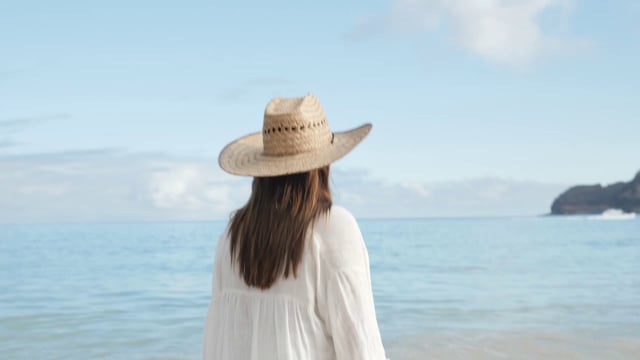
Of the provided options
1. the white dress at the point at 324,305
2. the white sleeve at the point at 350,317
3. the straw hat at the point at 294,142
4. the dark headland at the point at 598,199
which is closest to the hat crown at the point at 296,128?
the straw hat at the point at 294,142

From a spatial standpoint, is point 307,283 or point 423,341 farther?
point 423,341

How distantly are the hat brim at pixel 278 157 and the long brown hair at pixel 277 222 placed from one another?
3cm

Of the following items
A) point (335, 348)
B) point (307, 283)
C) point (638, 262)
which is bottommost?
point (638, 262)

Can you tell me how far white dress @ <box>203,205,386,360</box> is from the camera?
217cm

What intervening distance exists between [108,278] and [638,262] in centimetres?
1012

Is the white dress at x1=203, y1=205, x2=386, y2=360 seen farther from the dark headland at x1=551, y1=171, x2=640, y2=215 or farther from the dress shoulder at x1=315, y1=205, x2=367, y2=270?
the dark headland at x1=551, y1=171, x2=640, y2=215

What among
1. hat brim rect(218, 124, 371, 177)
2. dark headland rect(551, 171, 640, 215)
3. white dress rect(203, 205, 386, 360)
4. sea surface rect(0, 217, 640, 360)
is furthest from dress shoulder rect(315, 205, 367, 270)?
dark headland rect(551, 171, 640, 215)

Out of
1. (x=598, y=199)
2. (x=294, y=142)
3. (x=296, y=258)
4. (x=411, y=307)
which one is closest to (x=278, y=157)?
(x=294, y=142)

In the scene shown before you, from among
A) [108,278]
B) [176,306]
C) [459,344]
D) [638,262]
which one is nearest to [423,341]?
[459,344]

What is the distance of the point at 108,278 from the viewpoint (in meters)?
14.4

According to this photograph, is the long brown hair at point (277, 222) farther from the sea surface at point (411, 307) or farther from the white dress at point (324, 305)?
the sea surface at point (411, 307)

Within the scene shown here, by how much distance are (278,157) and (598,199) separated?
68.3 meters

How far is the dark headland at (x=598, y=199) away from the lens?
6347cm

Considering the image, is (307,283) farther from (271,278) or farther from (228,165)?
(228,165)
